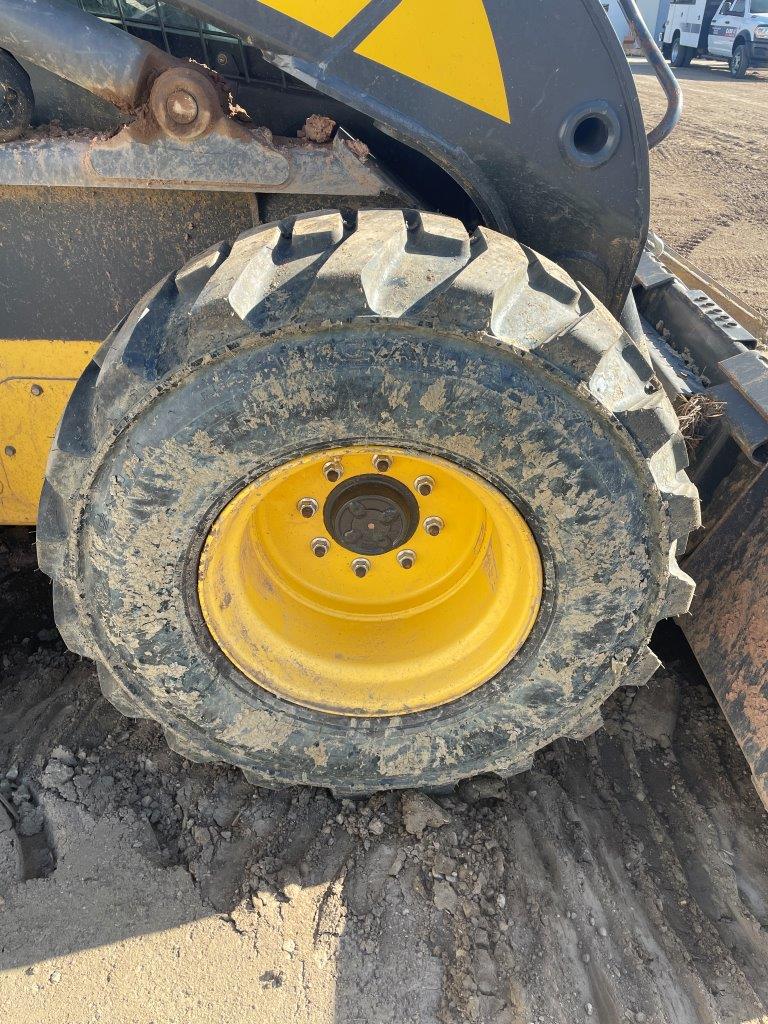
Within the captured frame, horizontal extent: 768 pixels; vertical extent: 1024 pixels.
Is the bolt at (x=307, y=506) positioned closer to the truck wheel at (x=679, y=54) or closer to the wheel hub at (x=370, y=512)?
the wheel hub at (x=370, y=512)

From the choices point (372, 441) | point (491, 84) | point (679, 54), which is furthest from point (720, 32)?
point (372, 441)

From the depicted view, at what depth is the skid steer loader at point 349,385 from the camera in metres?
1.72

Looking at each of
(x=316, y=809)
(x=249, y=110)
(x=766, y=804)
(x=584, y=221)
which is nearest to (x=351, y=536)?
(x=316, y=809)

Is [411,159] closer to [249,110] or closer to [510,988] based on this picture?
[249,110]

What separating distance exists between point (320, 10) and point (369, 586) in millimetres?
1500

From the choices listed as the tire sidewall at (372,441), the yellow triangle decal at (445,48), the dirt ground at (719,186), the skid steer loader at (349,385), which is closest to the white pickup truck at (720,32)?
the dirt ground at (719,186)

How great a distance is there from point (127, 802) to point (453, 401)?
1.61m

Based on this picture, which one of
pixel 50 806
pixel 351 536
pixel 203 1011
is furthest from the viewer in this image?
pixel 50 806

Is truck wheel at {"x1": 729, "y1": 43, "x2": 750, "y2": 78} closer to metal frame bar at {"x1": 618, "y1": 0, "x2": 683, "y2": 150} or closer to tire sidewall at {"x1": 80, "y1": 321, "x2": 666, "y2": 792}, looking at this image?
metal frame bar at {"x1": 618, "y1": 0, "x2": 683, "y2": 150}

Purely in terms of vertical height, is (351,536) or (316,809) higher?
(351,536)

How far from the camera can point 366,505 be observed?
2.12 metres

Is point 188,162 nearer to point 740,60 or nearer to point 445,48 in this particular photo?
point 445,48

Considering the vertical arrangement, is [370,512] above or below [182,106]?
below

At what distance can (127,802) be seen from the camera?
239cm
